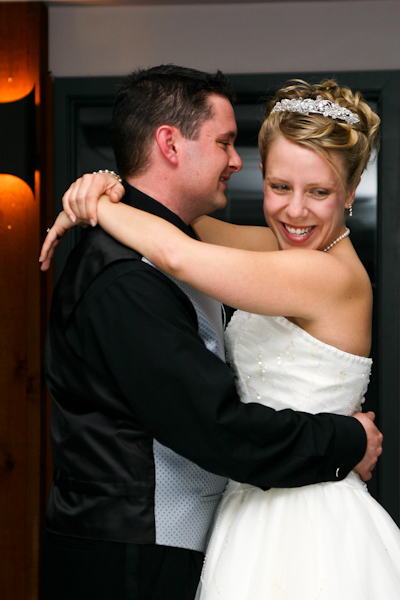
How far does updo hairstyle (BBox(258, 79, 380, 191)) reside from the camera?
150 centimetres

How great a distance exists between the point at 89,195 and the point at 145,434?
559mm

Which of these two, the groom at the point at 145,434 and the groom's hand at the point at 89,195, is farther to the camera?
the groom's hand at the point at 89,195

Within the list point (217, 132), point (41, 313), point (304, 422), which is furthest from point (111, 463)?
point (41, 313)

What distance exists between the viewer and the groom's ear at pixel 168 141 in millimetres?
1534

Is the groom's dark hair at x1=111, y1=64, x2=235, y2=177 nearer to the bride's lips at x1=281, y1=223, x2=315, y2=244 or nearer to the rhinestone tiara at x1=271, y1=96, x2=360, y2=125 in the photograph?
the rhinestone tiara at x1=271, y1=96, x2=360, y2=125

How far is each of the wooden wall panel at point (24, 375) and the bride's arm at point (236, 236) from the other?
1015 millimetres

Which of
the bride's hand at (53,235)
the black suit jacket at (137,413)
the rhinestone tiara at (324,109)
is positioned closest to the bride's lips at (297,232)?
the rhinestone tiara at (324,109)

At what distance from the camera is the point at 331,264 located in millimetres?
1438

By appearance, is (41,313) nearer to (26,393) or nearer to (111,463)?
(26,393)

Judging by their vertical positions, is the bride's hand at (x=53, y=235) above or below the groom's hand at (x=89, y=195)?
below

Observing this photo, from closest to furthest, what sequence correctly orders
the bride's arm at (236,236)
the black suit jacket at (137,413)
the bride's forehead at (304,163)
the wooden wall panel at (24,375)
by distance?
the black suit jacket at (137,413) → the bride's forehead at (304,163) → the bride's arm at (236,236) → the wooden wall panel at (24,375)

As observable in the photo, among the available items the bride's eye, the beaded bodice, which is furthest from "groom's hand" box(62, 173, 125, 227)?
the beaded bodice

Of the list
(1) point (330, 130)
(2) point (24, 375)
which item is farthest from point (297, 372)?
(2) point (24, 375)

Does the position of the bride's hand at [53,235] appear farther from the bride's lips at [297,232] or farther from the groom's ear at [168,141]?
the bride's lips at [297,232]
